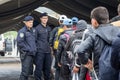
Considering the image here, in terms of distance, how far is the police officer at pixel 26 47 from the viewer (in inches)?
419

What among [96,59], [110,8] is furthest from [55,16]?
[96,59]

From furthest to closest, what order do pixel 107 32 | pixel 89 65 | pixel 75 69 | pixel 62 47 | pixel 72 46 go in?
pixel 62 47 → pixel 72 46 → pixel 75 69 → pixel 89 65 → pixel 107 32

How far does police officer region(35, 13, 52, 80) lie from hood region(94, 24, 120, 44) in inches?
222

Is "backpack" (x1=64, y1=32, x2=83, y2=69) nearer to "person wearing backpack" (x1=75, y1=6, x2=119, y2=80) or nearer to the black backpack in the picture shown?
"person wearing backpack" (x1=75, y1=6, x2=119, y2=80)

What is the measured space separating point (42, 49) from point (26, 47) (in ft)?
→ 2.30

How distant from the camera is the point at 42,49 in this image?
11258 mm

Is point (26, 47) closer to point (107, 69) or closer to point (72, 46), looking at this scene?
point (72, 46)

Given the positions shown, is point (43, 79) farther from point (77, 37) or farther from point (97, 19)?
point (97, 19)

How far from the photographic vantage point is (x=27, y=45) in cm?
1077

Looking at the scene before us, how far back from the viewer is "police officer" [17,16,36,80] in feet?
34.9

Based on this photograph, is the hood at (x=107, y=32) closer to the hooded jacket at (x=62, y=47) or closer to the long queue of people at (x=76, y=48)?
the long queue of people at (x=76, y=48)

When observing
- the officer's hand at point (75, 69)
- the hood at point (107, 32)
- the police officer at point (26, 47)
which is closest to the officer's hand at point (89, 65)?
the hood at point (107, 32)

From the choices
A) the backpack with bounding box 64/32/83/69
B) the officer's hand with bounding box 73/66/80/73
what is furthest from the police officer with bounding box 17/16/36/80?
the officer's hand with bounding box 73/66/80/73

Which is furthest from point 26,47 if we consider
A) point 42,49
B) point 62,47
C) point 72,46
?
point 72,46
